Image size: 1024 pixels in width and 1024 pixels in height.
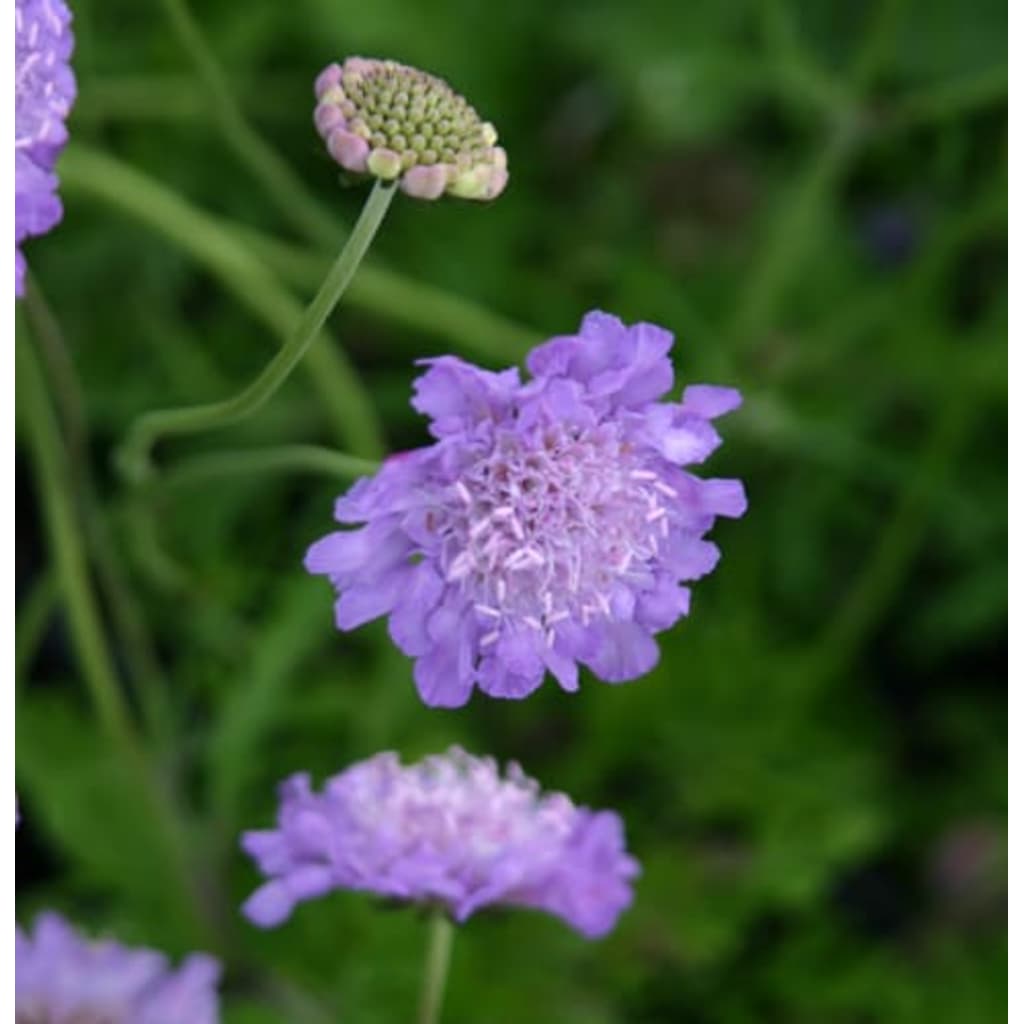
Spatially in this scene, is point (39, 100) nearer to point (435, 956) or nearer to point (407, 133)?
point (407, 133)

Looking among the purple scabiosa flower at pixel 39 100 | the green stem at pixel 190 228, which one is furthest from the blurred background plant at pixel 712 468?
the purple scabiosa flower at pixel 39 100

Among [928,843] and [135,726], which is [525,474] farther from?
[928,843]

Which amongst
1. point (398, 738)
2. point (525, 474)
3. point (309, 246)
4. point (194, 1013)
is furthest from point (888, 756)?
point (525, 474)

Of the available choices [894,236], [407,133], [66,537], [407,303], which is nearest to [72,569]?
[66,537]

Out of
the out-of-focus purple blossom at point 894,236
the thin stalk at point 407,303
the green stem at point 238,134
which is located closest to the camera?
the green stem at point 238,134

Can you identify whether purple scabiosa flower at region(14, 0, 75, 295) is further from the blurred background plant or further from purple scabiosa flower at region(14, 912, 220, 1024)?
the blurred background plant

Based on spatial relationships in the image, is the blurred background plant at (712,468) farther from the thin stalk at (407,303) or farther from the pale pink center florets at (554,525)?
the pale pink center florets at (554,525)

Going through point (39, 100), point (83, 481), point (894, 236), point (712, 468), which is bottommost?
point (39, 100)
